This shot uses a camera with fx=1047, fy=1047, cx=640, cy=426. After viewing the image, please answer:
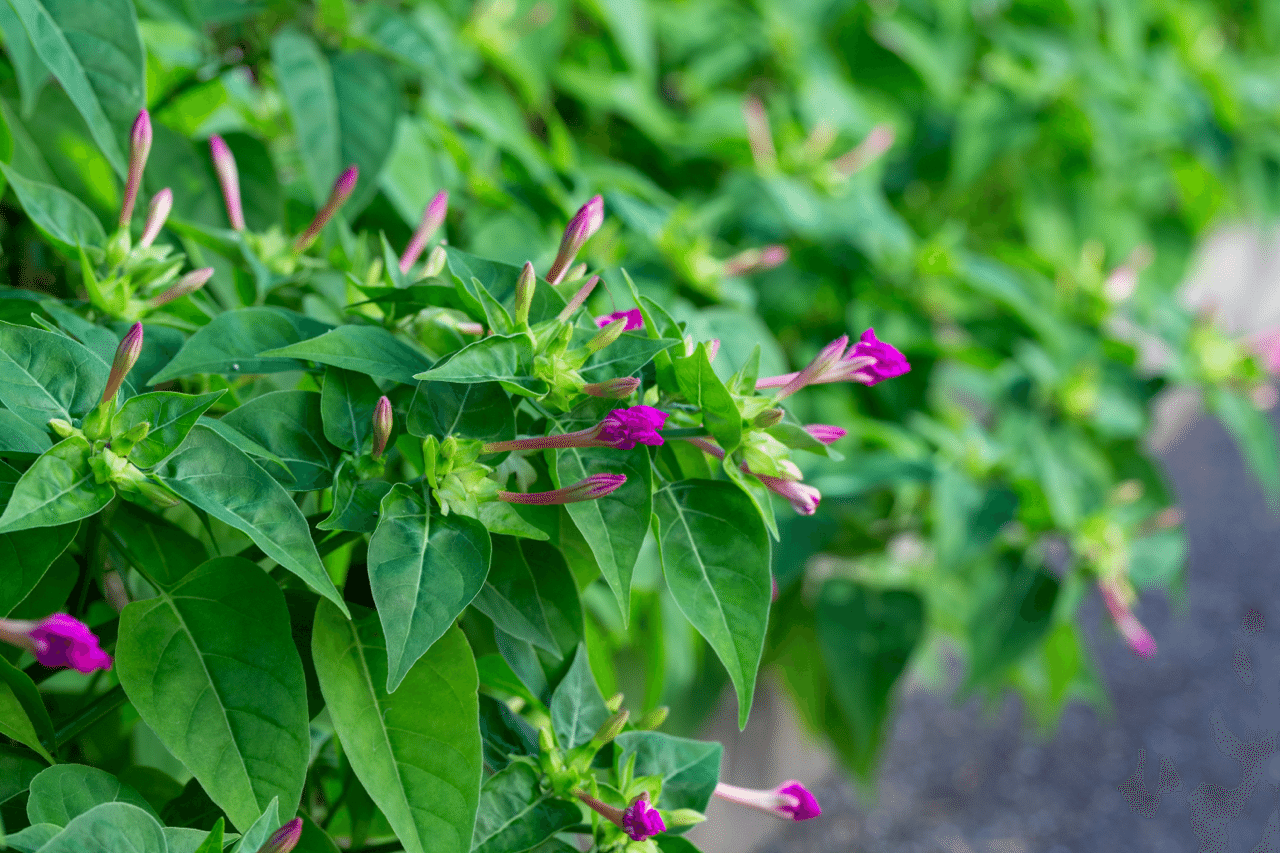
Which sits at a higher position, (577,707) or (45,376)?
(45,376)

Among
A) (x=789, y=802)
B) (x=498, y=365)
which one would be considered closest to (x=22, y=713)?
(x=498, y=365)

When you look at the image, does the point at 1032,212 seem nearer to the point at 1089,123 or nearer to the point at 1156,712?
the point at 1089,123

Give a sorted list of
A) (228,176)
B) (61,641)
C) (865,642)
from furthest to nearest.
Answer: (865,642), (228,176), (61,641)

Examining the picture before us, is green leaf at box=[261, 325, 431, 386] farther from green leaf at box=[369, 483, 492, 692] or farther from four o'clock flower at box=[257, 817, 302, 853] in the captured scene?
four o'clock flower at box=[257, 817, 302, 853]

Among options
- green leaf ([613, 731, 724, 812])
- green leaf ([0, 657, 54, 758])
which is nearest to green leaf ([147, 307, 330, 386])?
green leaf ([0, 657, 54, 758])

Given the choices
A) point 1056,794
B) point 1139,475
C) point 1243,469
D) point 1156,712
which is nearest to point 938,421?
point 1139,475

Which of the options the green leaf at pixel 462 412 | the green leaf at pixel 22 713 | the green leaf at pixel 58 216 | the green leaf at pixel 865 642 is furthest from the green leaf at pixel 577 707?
the green leaf at pixel 865 642

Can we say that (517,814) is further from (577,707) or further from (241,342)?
(241,342)
